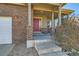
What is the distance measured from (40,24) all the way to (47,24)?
74 cm

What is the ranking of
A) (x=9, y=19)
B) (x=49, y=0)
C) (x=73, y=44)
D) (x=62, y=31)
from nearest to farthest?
1. (x=49, y=0)
2. (x=73, y=44)
3. (x=62, y=31)
4. (x=9, y=19)

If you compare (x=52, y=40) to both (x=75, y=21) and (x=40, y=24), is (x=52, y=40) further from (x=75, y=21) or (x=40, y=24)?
(x=40, y=24)

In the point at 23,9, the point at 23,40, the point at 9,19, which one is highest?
the point at 23,9

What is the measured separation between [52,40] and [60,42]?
3.11 feet

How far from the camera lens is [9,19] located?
10.1m

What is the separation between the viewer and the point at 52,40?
29.7 ft

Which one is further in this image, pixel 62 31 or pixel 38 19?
pixel 38 19

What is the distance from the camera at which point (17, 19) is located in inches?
404

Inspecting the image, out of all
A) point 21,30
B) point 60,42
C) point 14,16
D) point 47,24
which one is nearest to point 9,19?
point 14,16

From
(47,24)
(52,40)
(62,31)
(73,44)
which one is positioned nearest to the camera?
(73,44)

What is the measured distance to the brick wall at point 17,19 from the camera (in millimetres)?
10055

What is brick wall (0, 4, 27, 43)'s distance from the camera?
33.0 ft

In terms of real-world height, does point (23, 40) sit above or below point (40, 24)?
below

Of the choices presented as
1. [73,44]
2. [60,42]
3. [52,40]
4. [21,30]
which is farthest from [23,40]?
[73,44]
